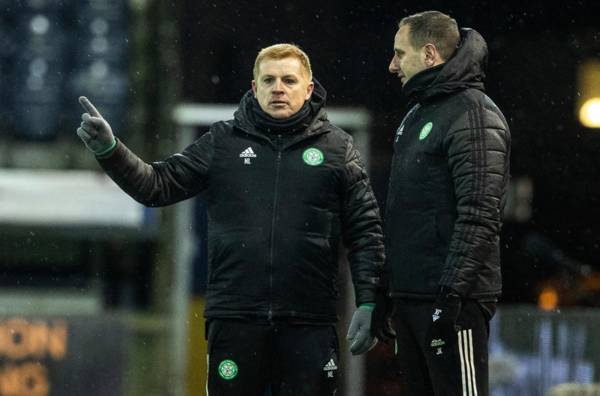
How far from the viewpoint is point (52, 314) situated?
6.51 m

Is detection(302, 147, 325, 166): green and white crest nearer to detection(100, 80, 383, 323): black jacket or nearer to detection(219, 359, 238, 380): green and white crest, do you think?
detection(100, 80, 383, 323): black jacket

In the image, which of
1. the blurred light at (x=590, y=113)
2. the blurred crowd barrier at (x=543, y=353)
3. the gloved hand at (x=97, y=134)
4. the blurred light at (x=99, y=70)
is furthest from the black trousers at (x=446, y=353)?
the blurred light at (x=99, y=70)

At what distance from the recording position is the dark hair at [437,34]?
399 cm

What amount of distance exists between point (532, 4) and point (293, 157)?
316cm

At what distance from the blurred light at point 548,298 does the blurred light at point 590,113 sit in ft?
2.84

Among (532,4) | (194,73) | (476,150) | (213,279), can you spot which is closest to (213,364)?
(213,279)

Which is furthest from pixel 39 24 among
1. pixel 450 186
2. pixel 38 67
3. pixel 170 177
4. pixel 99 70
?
pixel 450 186

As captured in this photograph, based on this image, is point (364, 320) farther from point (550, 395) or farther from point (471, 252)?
point (550, 395)

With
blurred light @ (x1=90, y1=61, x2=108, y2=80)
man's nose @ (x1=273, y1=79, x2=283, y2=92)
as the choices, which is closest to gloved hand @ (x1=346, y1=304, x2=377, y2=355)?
man's nose @ (x1=273, y1=79, x2=283, y2=92)

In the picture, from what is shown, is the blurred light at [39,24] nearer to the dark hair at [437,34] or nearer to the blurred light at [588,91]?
the blurred light at [588,91]

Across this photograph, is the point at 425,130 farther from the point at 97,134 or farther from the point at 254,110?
the point at 97,134

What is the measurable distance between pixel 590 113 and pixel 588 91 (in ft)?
0.37

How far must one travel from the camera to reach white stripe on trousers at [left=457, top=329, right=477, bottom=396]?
3812mm

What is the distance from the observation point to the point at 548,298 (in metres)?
6.60
